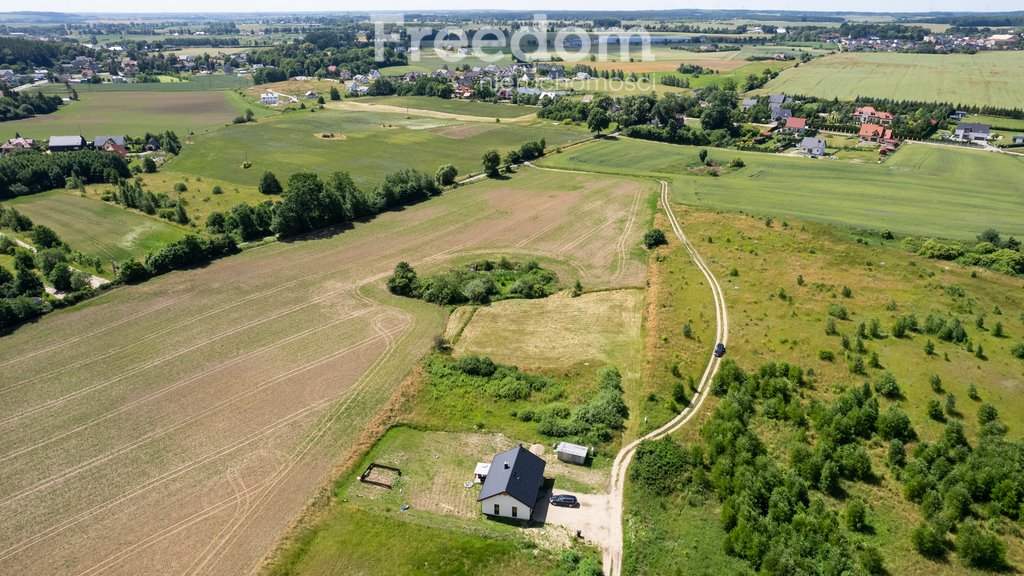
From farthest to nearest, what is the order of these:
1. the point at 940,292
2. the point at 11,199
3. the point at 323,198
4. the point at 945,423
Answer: the point at 11,199
the point at 323,198
the point at 940,292
the point at 945,423

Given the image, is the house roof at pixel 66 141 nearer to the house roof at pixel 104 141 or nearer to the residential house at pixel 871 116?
the house roof at pixel 104 141

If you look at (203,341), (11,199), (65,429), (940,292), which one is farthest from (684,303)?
(11,199)

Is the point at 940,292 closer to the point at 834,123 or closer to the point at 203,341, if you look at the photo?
the point at 203,341

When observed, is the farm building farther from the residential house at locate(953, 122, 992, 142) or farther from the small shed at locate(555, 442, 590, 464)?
the residential house at locate(953, 122, 992, 142)

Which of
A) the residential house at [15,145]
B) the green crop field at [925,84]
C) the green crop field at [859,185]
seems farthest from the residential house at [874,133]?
the residential house at [15,145]

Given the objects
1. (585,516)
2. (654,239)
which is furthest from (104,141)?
(585,516)

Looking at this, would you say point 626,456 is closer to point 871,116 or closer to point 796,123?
point 796,123

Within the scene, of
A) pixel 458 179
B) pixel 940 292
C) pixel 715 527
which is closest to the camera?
pixel 715 527
